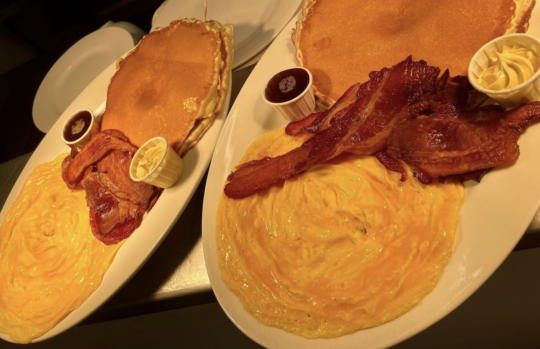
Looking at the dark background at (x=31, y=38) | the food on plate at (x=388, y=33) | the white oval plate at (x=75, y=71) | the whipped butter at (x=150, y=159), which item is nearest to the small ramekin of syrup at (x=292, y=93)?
the food on plate at (x=388, y=33)

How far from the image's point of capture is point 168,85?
100 inches

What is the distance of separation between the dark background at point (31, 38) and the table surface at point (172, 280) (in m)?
3.20

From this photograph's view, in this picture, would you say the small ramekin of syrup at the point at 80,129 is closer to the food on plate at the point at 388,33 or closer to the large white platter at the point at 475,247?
the food on plate at the point at 388,33

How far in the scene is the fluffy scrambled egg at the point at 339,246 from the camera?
1.54 meters

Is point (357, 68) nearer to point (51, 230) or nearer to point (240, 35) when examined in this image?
point (240, 35)

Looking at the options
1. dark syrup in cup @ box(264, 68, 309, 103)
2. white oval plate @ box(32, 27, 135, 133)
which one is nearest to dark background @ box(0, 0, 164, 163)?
white oval plate @ box(32, 27, 135, 133)

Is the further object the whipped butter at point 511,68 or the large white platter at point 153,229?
the large white platter at point 153,229

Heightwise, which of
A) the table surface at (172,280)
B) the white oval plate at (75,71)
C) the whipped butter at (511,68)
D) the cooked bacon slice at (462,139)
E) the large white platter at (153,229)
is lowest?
the table surface at (172,280)

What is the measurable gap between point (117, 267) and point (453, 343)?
1972 millimetres

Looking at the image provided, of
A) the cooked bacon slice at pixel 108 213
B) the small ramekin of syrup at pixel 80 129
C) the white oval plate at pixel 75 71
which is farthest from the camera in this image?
the white oval plate at pixel 75 71

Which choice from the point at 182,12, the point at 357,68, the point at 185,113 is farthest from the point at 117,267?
the point at 182,12

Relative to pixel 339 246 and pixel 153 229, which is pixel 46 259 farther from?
pixel 339 246

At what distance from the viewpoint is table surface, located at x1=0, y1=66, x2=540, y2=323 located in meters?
2.19

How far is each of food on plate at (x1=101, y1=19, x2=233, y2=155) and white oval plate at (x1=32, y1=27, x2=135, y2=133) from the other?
45.6 inches
